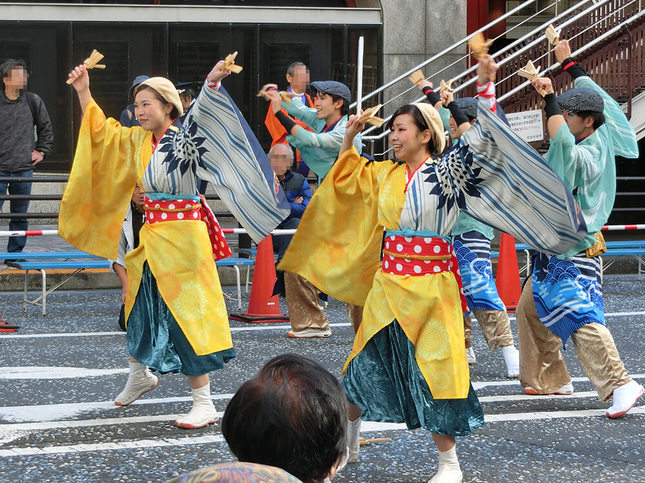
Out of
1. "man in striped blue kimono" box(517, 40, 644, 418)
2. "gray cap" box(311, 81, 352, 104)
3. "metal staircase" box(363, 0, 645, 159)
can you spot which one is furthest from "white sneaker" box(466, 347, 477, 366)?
"metal staircase" box(363, 0, 645, 159)

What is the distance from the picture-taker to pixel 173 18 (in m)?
15.4

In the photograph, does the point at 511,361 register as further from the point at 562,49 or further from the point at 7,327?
the point at 7,327

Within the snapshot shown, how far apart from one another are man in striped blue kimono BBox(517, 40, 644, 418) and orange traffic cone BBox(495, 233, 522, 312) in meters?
3.55

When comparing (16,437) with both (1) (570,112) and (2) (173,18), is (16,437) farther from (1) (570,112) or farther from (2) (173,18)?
(2) (173,18)

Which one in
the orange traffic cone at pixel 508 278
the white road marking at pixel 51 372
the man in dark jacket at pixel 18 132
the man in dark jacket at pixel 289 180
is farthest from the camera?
the man in dark jacket at pixel 18 132

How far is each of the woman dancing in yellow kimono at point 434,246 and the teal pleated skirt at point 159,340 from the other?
101cm

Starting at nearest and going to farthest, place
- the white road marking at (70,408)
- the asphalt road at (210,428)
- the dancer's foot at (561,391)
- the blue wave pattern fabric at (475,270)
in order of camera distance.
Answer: the asphalt road at (210,428) < the white road marking at (70,408) < the dancer's foot at (561,391) < the blue wave pattern fabric at (475,270)

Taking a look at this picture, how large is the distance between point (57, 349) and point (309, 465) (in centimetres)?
567

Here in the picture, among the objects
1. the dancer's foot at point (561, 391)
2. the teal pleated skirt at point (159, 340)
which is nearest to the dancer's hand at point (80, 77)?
the teal pleated skirt at point (159, 340)

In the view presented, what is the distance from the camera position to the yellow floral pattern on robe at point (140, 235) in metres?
5.32

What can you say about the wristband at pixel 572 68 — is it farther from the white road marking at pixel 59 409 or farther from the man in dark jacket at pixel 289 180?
the man in dark jacket at pixel 289 180

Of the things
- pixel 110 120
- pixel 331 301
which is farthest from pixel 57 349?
pixel 331 301

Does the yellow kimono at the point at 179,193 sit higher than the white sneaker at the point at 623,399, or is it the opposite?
the yellow kimono at the point at 179,193

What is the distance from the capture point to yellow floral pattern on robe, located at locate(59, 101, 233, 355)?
532cm
